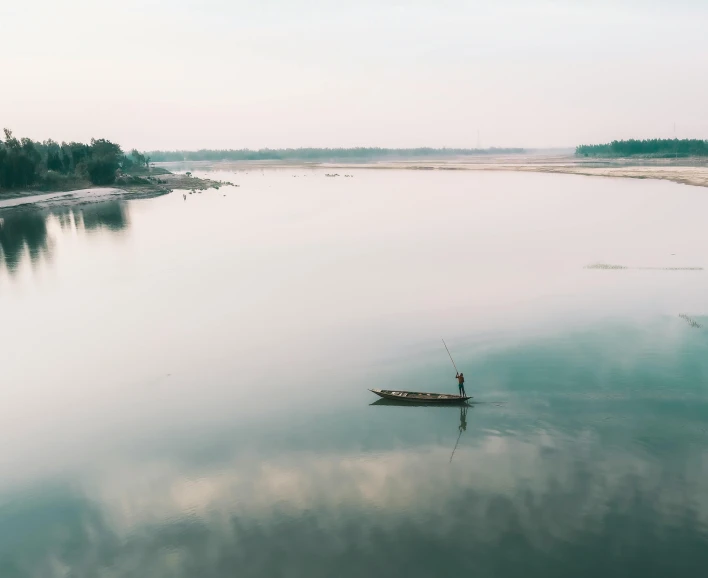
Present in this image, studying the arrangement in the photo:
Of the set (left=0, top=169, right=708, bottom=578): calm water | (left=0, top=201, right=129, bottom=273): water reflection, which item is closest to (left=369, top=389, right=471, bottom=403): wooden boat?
(left=0, top=169, right=708, bottom=578): calm water

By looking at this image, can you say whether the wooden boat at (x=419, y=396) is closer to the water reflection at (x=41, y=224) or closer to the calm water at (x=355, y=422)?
the calm water at (x=355, y=422)

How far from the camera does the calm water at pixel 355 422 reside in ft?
84.7

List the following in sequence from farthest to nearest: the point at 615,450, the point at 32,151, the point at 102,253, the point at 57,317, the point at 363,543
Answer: the point at 32,151, the point at 102,253, the point at 57,317, the point at 615,450, the point at 363,543

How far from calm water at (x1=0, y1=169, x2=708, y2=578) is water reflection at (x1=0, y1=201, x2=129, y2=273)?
22.0 metres

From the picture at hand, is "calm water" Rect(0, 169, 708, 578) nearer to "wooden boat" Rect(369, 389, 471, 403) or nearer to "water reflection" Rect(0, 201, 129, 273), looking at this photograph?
"wooden boat" Rect(369, 389, 471, 403)

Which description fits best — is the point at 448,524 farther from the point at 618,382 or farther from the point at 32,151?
the point at 32,151

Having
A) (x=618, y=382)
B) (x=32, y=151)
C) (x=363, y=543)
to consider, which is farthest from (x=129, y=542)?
(x=32, y=151)

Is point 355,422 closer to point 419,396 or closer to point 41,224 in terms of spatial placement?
point 419,396

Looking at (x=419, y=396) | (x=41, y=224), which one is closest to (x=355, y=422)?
(x=419, y=396)

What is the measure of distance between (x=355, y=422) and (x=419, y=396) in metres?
5.34

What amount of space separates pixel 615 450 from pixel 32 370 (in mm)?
48097

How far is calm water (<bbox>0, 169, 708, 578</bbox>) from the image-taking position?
1017 inches

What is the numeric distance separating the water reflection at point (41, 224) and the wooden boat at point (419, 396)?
79396mm

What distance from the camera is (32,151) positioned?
197875mm
